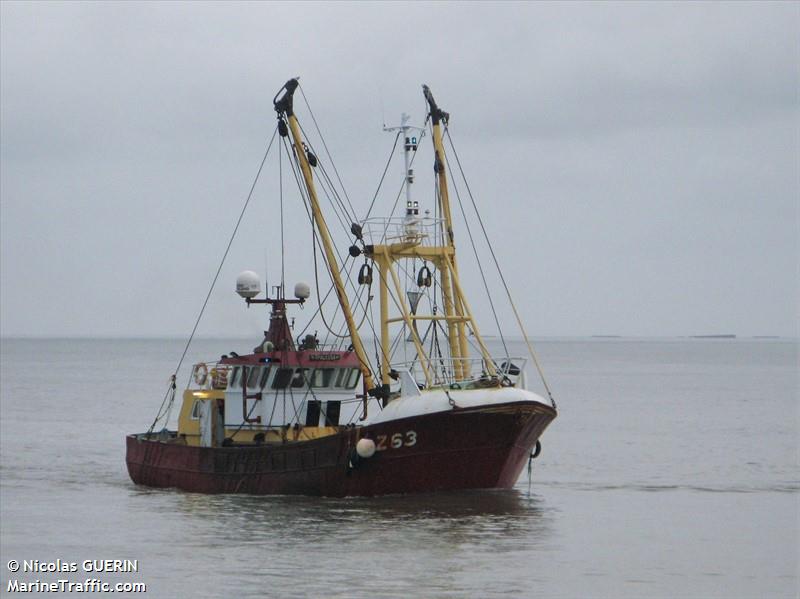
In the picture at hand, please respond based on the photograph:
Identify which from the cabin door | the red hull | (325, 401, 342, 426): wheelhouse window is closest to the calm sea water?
the red hull

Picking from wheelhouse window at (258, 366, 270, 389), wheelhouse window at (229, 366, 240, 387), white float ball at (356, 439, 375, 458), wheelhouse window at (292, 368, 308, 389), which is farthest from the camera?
wheelhouse window at (229, 366, 240, 387)

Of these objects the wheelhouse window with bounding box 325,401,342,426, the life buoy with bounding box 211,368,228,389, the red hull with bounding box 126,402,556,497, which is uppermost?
the life buoy with bounding box 211,368,228,389

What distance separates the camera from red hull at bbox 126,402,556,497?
3778cm

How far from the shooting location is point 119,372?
18238 centimetres

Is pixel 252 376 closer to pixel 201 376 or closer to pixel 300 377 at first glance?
pixel 300 377

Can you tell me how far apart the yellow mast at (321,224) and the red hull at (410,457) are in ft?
8.59

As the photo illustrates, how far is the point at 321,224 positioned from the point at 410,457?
835cm

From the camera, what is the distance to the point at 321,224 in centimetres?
4266

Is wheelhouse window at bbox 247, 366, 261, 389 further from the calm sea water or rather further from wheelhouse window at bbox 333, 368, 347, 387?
the calm sea water

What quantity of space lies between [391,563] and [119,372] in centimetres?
15561

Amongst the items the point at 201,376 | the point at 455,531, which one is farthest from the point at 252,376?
the point at 455,531

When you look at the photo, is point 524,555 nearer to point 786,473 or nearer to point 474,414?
point 474,414

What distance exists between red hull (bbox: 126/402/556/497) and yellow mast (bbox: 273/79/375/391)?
2619mm

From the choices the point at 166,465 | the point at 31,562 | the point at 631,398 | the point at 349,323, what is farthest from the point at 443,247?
the point at 631,398
